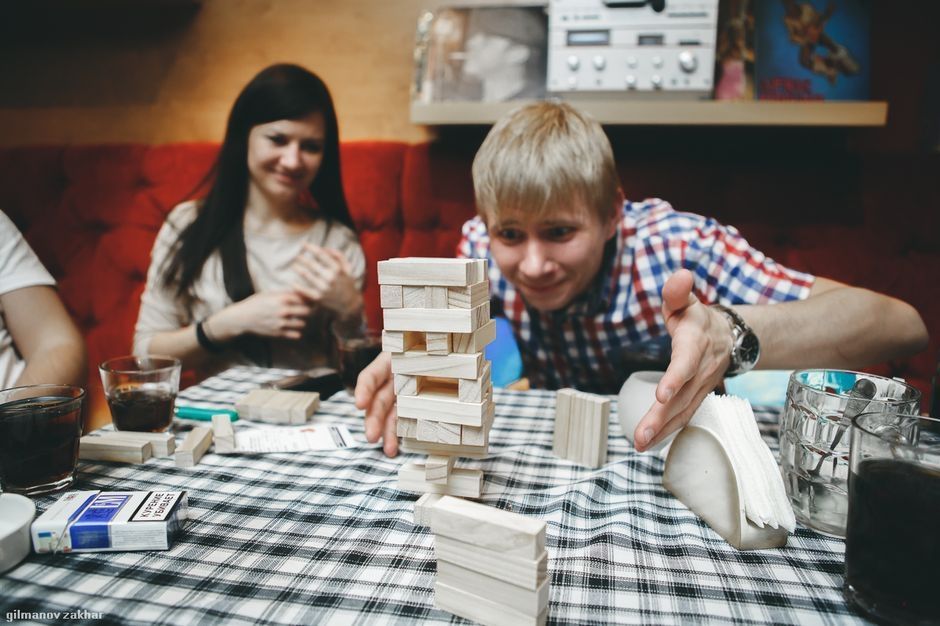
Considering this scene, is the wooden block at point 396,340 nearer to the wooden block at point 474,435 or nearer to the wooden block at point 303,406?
the wooden block at point 474,435

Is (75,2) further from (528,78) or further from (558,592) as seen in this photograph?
(558,592)

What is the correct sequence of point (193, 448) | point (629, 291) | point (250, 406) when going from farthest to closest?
point (629, 291) → point (250, 406) → point (193, 448)

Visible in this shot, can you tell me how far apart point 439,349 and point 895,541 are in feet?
1.31

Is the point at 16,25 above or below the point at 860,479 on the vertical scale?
above

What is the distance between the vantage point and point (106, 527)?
19.5 inches

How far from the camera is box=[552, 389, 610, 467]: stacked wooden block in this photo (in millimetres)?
700

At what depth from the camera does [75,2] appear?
155cm

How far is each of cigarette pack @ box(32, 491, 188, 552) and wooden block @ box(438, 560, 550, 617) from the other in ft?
0.88

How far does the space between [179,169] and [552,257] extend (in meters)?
1.21

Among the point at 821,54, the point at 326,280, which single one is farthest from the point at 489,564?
the point at 821,54

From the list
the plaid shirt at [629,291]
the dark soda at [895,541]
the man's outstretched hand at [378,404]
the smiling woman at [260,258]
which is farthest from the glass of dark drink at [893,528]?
the smiling woman at [260,258]

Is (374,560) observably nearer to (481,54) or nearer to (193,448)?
(193,448)

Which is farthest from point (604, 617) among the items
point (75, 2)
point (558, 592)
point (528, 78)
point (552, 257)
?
point (75, 2)

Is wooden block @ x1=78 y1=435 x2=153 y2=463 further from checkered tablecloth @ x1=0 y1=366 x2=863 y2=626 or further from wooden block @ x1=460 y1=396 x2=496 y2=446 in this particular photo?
wooden block @ x1=460 y1=396 x2=496 y2=446
